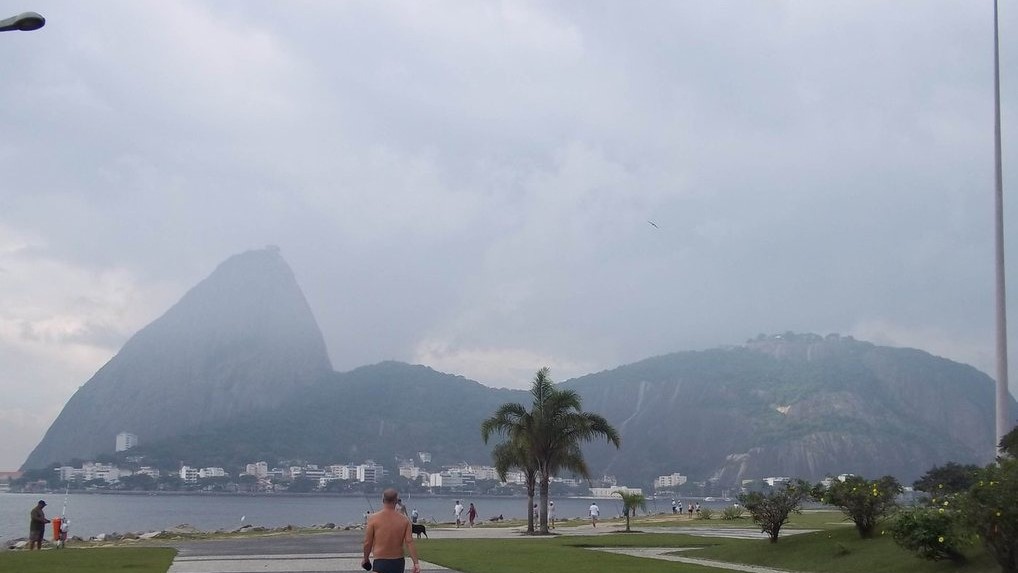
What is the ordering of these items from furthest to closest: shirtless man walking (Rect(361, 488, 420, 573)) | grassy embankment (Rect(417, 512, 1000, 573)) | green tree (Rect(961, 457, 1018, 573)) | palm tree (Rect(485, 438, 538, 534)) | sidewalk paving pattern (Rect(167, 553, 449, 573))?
palm tree (Rect(485, 438, 538, 534))
sidewalk paving pattern (Rect(167, 553, 449, 573))
grassy embankment (Rect(417, 512, 1000, 573))
green tree (Rect(961, 457, 1018, 573))
shirtless man walking (Rect(361, 488, 420, 573))

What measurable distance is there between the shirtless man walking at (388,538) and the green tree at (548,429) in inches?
1150

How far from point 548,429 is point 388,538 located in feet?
96.9

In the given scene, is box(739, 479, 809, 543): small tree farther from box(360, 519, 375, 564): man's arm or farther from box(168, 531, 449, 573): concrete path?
box(360, 519, 375, 564): man's arm

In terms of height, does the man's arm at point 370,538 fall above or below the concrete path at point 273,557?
above

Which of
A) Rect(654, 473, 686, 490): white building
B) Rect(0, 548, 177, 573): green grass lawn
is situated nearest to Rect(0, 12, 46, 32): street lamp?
Rect(0, 548, 177, 573): green grass lawn

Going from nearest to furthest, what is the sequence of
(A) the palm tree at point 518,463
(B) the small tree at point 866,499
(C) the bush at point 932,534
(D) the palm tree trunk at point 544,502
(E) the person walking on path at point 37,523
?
(C) the bush at point 932,534 → (B) the small tree at point 866,499 → (E) the person walking on path at point 37,523 → (D) the palm tree trunk at point 544,502 → (A) the palm tree at point 518,463

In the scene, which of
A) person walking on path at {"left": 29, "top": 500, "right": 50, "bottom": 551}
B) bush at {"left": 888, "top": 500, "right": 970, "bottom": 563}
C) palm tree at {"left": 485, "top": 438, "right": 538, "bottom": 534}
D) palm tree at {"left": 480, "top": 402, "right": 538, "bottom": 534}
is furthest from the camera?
palm tree at {"left": 485, "top": 438, "right": 538, "bottom": 534}

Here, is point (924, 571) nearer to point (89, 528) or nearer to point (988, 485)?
point (988, 485)

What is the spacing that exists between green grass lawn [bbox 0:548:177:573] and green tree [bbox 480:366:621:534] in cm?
1601

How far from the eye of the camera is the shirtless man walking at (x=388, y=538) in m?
11.5

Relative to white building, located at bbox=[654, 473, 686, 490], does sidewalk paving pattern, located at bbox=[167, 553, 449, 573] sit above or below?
above

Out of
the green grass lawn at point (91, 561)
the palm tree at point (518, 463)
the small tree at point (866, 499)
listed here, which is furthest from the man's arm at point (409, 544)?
the palm tree at point (518, 463)

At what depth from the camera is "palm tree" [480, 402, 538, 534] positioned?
4097cm

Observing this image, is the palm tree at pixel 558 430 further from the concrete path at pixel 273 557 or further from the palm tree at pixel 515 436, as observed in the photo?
the concrete path at pixel 273 557
